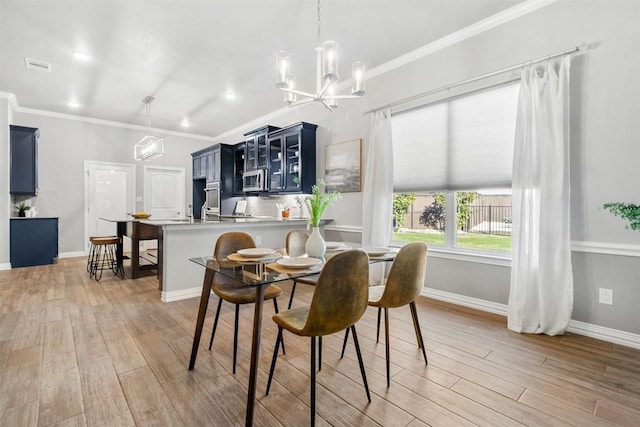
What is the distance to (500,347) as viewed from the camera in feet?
7.72

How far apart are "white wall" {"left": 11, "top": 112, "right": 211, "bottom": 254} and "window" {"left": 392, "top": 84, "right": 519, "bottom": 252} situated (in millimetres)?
6197

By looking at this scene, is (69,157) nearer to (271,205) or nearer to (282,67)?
(271,205)

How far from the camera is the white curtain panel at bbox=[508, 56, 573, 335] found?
2.47m

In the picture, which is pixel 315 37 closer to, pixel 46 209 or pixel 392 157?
pixel 392 157

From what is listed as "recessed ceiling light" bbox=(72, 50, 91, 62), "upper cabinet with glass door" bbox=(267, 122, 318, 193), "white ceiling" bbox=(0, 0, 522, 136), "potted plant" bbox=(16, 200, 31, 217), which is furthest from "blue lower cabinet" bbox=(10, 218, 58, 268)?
"upper cabinet with glass door" bbox=(267, 122, 318, 193)

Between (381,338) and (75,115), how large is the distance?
7245 millimetres

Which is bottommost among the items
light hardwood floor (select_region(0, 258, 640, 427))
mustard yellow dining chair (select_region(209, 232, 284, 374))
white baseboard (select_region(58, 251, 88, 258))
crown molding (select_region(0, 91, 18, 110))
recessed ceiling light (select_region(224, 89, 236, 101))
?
light hardwood floor (select_region(0, 258, 640, 427))

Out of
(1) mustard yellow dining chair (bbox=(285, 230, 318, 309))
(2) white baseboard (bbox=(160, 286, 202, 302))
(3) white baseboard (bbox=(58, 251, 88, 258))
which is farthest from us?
(3) white baseboard (bbox=(58, 251, 88, 258))

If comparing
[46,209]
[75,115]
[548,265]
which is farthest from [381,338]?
[75,115]

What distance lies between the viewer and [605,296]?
2.41 meters

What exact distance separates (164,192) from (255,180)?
3042mm

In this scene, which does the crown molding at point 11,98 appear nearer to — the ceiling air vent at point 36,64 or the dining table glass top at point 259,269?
the ceiling air vent at point 36,64

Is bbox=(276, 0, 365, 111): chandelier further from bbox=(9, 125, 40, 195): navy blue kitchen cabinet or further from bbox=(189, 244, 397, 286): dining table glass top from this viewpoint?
bbox=(9, 125, 40, 195): navy blue kitchen cabinet

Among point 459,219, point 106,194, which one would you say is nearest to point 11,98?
point 106,194
